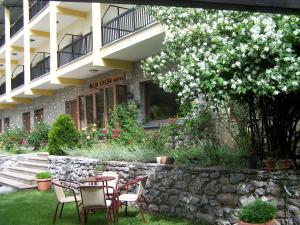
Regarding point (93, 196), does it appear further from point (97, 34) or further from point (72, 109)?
point (72, 109)

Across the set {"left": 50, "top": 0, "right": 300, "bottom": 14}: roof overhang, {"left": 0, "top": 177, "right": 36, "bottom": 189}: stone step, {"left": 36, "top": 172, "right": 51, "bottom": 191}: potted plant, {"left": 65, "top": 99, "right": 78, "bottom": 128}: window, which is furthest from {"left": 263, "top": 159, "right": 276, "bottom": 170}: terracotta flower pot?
{"left": 65, "top": 99, "right": 78, "bottom": 128}: window

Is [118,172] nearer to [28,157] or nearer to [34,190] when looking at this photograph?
[34,190]

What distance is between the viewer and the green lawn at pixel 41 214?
300 inches

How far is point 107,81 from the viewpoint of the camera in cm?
1639

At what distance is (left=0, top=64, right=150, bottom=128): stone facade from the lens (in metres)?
14.8

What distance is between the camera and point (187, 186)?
745cm

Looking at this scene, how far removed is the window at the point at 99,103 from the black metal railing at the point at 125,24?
2.10 metres

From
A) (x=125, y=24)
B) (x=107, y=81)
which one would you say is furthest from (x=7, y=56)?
(x=125, y=24)

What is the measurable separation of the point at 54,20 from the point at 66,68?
281 cm

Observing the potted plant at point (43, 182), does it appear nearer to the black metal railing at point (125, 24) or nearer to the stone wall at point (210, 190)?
the stone wall at point (210, 190)

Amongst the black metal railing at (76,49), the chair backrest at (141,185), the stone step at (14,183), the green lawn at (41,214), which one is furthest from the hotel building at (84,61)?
the green lawn at (41,214)

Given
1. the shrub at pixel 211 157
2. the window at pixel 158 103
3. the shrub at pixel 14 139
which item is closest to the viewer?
the shrub at pixel 211 157

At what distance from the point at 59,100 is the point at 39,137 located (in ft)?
7.80

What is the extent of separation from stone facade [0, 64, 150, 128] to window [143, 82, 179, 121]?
0.83 ft
